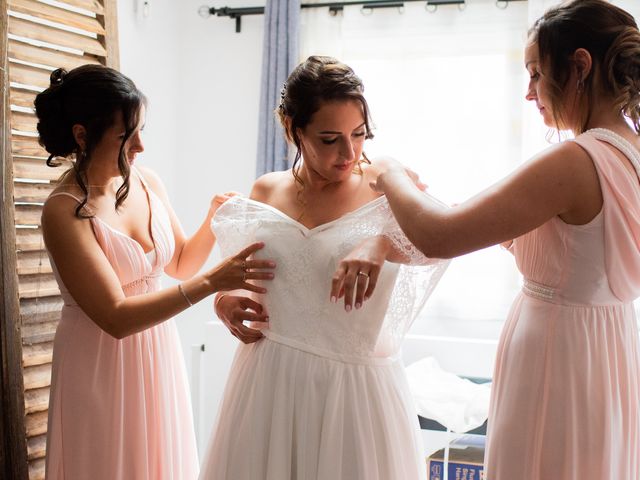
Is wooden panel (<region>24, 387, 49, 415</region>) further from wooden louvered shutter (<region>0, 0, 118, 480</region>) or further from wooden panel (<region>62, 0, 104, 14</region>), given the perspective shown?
wooden panel (<region>62, 0, 104, 14</region>)

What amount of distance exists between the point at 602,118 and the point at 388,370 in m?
0.70

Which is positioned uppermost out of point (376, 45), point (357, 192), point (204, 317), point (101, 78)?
point (376, 45)

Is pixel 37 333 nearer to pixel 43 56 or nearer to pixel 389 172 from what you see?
pixel 43 56

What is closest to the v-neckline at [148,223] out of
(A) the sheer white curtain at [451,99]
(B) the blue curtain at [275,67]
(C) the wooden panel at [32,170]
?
(C) the wooden panel at [32,170]

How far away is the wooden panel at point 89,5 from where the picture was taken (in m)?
2.41

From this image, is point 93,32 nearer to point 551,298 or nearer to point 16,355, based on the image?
point 16,355

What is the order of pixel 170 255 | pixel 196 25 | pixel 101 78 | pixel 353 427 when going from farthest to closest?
pixel 196 25 → pixel 170 255 → pixel 101 78 → pixel 353 427

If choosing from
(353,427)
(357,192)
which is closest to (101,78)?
(357,192)

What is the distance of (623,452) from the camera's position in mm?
1332

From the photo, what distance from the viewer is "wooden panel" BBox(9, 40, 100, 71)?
220 cm

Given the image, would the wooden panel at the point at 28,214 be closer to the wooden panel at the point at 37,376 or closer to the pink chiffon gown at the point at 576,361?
the wooden panel at the point at 37,376

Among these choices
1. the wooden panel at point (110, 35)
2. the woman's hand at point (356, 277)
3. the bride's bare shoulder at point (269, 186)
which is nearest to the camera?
the woman's hand at point (356, 277)

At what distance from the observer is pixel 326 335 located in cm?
161

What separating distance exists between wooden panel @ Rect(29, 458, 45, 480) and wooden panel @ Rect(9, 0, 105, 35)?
54.4 inches
